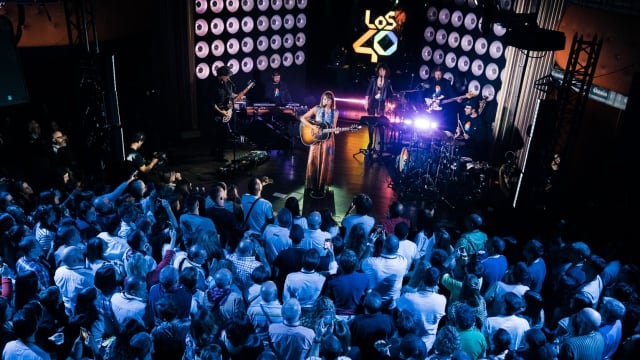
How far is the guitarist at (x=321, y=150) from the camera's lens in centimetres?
920

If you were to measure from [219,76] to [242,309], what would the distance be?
326 inches

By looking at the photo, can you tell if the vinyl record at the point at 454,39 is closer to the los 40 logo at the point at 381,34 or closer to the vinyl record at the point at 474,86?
the vinyl record at the point at 474,86

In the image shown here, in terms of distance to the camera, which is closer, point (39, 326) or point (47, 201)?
point (39, 326)

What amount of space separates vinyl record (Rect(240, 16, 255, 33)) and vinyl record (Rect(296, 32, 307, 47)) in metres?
1.64

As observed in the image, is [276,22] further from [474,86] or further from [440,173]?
[440,173]

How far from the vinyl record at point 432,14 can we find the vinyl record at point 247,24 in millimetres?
4664

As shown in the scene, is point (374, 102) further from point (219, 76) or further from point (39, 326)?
point (39, 326)

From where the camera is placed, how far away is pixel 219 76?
11.8 metres

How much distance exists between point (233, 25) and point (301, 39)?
2339 mm

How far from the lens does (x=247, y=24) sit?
13727 mm

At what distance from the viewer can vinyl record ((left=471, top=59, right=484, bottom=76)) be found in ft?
45.1

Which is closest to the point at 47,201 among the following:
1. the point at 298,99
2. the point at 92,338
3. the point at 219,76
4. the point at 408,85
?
the point at 92,338

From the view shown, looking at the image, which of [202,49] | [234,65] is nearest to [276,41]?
[234,65]

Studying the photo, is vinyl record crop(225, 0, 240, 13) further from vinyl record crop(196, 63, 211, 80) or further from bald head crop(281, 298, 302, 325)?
bald head crop(281, 298, 302, 325)
